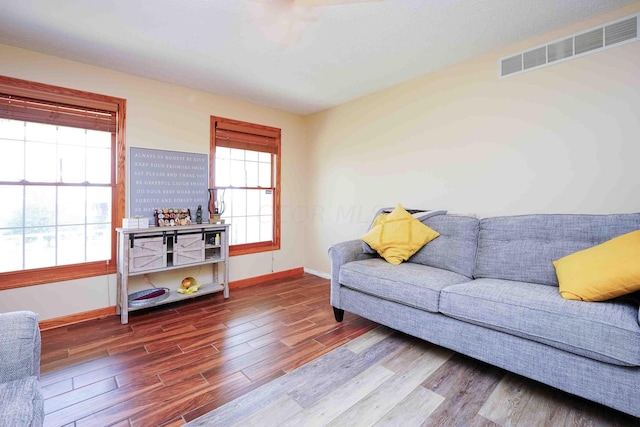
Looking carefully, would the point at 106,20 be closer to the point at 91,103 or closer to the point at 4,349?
the point at 91,103

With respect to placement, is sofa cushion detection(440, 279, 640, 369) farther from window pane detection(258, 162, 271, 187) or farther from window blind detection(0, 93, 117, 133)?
window blind detection(0, 93, 117, 133)

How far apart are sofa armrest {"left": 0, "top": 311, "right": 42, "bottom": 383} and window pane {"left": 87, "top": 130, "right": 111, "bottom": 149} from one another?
7.93ft

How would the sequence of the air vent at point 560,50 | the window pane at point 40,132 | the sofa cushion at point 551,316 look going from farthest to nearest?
the window pane at point 40,132 → the air vent at point 560,50 → the sofa cushion at point 551,316

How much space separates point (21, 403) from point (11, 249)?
2.51 meters

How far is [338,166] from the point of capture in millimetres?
4199

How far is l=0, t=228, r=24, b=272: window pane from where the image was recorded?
2590mm

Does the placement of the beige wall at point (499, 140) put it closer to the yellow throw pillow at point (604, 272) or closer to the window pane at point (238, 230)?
the yellow throw pillow at point (604, 272)

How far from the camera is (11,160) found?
103 inches

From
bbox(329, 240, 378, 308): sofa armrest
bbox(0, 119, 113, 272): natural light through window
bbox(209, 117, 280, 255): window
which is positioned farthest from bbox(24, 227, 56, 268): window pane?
bbox(329, 240, 378, 308): sofa armrest

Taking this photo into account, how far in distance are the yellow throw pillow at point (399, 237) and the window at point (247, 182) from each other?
199cm

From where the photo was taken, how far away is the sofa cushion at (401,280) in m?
2.13

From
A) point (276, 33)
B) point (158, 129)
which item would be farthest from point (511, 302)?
point (158, 129)

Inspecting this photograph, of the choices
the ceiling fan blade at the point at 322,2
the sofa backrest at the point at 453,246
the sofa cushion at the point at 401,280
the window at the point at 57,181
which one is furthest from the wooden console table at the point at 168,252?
the ceiling fan blade at the point at 322,2

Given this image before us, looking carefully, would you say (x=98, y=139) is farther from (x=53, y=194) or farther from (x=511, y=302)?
(x=511, y=302)
